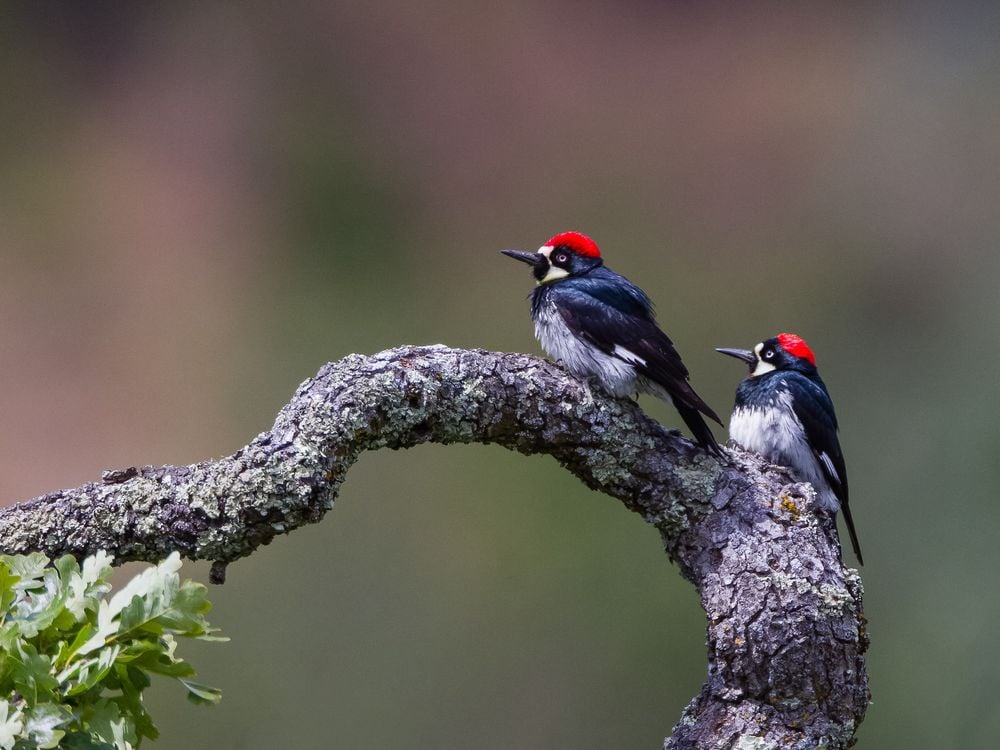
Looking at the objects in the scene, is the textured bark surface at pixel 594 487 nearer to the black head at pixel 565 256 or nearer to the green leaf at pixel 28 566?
the green leaf at pixel 28 566

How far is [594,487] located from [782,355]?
793 millimetres

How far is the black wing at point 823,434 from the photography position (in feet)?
7.41

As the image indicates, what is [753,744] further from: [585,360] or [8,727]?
[8,727]

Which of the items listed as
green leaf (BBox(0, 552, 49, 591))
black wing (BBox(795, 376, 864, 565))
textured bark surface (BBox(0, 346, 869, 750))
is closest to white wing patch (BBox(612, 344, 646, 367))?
textured bark surface (BBox(0, 346, 869, 750))

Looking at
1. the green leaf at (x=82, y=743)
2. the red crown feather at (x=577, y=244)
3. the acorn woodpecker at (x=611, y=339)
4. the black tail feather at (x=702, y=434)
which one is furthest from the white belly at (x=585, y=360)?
the green leaf at (x=82, y=743)

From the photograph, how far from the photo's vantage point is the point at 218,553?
1.61 meters

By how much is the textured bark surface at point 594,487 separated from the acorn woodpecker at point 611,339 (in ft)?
0.24

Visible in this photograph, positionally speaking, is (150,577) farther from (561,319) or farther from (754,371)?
(754,371)

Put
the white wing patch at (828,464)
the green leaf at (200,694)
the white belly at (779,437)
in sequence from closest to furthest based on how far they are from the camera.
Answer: the green leaf at (200,694), the white belly at (779,437), the white wing patch at (828,464)

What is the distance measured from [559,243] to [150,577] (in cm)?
131

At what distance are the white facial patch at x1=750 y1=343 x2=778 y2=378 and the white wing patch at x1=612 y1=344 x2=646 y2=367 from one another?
0.58 meters

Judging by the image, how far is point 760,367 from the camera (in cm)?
246

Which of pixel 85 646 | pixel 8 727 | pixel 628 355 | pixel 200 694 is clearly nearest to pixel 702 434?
pixel 628 355

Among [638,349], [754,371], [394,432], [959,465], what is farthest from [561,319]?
[959,465]
